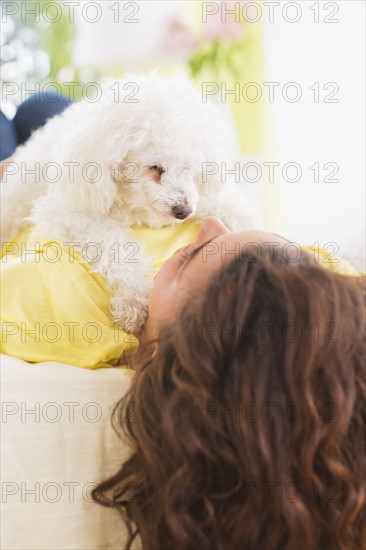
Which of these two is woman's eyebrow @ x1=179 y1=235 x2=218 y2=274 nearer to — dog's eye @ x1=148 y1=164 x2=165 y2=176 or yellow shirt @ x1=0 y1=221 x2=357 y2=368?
yellow shirt @ x1=0 y1=221 x2=357 y2=368

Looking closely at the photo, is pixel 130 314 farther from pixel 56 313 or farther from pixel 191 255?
pixel 191 255

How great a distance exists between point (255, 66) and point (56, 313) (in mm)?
2565

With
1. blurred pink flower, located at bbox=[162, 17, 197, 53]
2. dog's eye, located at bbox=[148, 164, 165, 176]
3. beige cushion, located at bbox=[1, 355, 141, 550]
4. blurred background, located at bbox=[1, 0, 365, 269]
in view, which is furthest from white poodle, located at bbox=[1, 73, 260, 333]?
blurred pink flower, located at bbox=[162, 17, 197, 53]

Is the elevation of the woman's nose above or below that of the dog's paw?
above

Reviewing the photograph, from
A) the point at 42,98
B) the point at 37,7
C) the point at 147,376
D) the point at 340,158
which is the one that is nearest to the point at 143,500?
the point at 147,376

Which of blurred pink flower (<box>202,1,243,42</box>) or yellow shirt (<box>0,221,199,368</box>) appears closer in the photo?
yellow shirt (<box>0,221,199,368</box>)

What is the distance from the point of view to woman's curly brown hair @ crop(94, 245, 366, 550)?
31.9 inches

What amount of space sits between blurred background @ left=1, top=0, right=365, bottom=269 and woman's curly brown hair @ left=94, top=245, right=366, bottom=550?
1.67m

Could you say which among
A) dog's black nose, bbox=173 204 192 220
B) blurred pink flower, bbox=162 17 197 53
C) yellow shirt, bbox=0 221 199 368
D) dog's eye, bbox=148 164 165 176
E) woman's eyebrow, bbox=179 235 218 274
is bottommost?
yellow shirt, bbox=0 221 199 368

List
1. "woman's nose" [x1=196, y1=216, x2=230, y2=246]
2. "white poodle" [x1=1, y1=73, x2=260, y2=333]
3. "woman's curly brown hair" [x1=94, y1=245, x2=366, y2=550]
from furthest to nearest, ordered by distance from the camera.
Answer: "white poodle" [x1=1, y1=73, x2=260, y2=333], "woman's nose" [x1=196, y1=216, x2=230, y2=246], "woman's curly brown hair" [x1=94, y1=245, x2=366, y2=550]

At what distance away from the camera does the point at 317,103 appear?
2.91 m

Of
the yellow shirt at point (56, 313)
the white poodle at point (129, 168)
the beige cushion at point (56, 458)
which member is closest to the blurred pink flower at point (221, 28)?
the white poodle at point (129, 168)

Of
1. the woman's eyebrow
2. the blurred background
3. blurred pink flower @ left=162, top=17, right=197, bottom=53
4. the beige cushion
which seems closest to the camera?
the beige cushion

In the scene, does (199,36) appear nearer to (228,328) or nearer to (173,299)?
(173,299)
